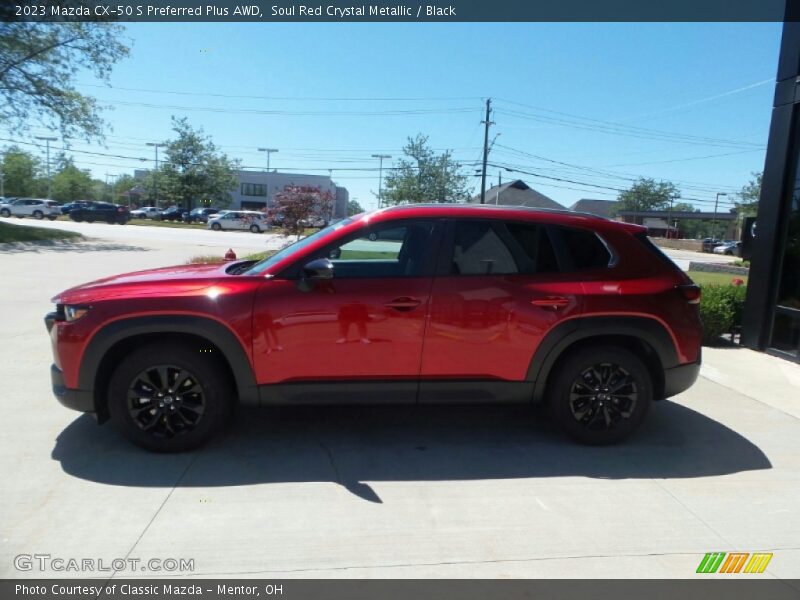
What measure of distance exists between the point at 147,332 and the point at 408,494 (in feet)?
6.65

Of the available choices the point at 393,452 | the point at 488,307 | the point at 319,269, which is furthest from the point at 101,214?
the point at 488,307

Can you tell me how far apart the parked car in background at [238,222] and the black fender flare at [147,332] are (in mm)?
45194

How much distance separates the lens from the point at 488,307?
3.86 m

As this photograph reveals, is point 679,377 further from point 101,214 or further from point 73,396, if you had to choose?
point 101,214

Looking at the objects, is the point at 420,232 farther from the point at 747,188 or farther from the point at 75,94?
the point at 747,188

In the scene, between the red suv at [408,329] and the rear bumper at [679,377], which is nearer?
the red suv at [408,329]

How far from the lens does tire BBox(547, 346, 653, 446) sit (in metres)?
4.04

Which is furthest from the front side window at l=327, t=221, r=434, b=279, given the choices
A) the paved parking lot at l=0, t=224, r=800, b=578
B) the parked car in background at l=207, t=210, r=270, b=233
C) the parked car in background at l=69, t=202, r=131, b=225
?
the parked car in background at l=69, t=202, r=131, b=225

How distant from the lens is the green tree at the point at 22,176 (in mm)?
82438

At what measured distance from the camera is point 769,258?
24.1 feet

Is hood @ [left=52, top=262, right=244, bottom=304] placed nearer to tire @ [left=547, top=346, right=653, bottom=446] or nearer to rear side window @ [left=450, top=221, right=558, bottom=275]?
rear side window @ [left=450, top=221, right=558, bottom=275]

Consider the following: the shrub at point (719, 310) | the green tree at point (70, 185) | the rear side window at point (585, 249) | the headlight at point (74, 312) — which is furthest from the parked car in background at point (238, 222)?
the green tree at point (70, 185)

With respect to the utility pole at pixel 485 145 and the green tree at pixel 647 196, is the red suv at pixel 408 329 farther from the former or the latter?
the green tree at pixel 647 196

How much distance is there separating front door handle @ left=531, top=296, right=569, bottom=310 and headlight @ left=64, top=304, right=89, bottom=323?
10.1 feet
